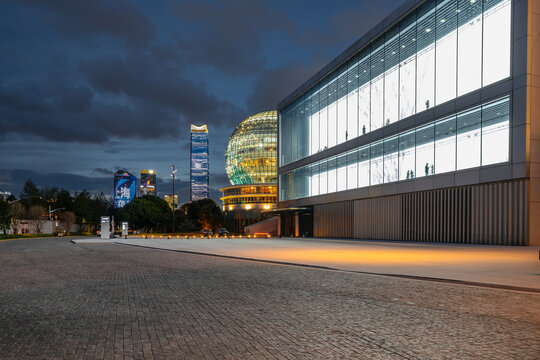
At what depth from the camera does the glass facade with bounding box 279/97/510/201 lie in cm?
2777

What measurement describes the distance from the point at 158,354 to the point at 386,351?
2.58 m

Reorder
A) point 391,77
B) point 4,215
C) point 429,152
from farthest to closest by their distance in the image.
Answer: point 4,215, point 391,77, point 429,152

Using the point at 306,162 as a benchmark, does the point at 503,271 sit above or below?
below

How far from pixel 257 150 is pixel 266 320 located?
412 ft

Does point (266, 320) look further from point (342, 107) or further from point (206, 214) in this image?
point (206, 214)

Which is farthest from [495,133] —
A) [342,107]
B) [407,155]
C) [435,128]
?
[342,107]

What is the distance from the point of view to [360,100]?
43438 millimetres

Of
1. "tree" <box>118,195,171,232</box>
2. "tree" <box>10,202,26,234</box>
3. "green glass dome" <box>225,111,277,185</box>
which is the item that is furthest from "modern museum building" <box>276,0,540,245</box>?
"green glass dome" <box>225,111,277,185</box>

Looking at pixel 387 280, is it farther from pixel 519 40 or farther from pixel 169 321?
pixel 519 40

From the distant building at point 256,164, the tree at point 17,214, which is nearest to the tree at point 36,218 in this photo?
the tree at point 17,214

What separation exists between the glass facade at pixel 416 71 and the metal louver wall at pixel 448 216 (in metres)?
2.40

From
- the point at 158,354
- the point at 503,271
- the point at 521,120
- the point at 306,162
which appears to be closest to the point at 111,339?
the point at 158,354

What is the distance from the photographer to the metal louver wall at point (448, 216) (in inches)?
1045

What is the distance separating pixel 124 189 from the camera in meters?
115
